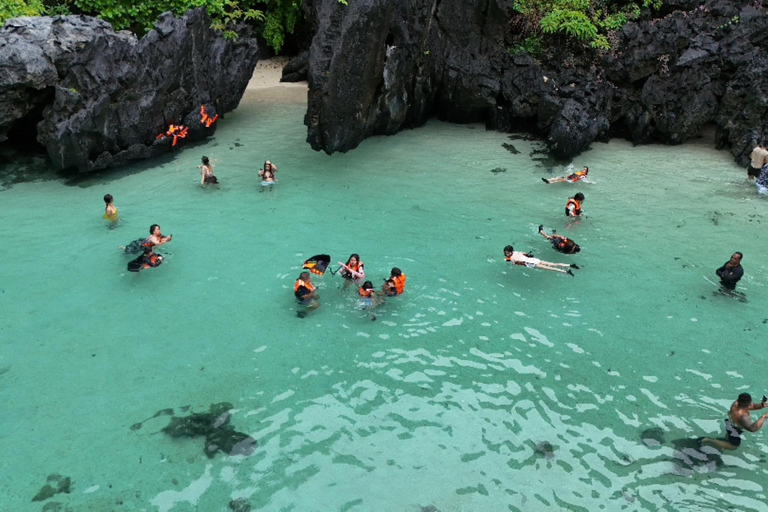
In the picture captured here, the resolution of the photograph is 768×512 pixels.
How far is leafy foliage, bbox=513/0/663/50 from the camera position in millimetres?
20281

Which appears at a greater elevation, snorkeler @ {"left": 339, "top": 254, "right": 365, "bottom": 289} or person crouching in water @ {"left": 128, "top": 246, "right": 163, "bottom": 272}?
snorkeler @ {"left": 339, "top": 254, "right": 365, "bottom": 289}

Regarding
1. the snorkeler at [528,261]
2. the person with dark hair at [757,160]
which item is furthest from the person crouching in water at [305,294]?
the person with dark hair at [757,160]

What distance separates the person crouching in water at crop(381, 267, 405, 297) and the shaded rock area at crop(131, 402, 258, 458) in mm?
4012

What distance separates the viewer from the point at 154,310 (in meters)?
11.2

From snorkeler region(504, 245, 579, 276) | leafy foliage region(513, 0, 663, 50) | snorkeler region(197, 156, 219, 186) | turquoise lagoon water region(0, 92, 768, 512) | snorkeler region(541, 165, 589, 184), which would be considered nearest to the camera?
turquoise lagoon water region(0, 92, 768, 512)

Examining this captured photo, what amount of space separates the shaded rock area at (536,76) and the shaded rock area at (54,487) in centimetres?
1301

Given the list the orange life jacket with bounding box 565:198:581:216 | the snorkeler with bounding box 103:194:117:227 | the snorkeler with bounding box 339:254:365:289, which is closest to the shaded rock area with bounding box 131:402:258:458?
the snorkeler with bounding box 339:254:365:289

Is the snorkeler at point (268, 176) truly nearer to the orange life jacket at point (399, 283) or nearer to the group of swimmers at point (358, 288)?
the group of swimmers at point (358, 288)

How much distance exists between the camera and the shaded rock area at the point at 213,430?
8211 millimetres

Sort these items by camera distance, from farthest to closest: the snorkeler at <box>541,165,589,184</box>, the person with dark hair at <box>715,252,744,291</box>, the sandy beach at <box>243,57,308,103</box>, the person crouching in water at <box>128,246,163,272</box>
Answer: the sandy beach at <box>243,57,308,103</box>
the snorkeler at <box>541,165,589,184</box>
the person crouching in water at <box>128,246,163,272</box>
the person with dark hair at <box>715,252,744,291</box>

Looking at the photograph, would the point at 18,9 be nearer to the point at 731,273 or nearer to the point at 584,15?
the point at 584,15

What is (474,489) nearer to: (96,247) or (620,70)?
(96,247)

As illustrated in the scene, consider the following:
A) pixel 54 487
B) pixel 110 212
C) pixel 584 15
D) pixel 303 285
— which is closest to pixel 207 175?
pixel 110 212

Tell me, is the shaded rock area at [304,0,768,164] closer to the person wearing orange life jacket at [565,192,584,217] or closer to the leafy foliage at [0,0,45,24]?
the person wearing orange life jacket at [565,192,584,217]
